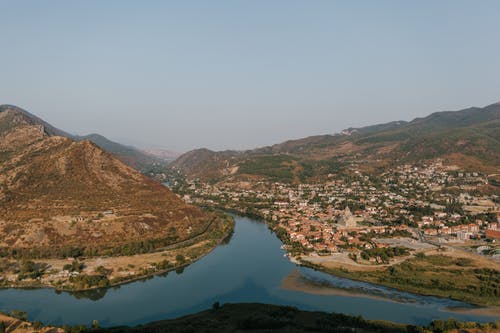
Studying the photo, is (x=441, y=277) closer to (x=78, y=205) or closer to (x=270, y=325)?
(x=270, y=325)

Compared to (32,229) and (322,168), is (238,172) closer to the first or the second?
(322,168)

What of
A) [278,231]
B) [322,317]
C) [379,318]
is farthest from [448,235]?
[322,317]

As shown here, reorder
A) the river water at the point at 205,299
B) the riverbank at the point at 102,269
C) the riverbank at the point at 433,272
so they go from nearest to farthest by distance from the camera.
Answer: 1. the river water at the point at 205,299
2. the riverbank at the point at 433,272
3. the riverbank at the point at 102,269

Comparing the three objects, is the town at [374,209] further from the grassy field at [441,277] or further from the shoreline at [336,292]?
the shoreline at [336,292]

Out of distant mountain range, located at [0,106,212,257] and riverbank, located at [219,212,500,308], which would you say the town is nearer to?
riverbank, located at [219,212,500,308]

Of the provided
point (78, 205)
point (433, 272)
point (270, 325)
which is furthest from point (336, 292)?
point (78, 205)

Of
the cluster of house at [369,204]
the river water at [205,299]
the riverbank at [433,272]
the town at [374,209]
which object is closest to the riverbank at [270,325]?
the river water at [205,299]
